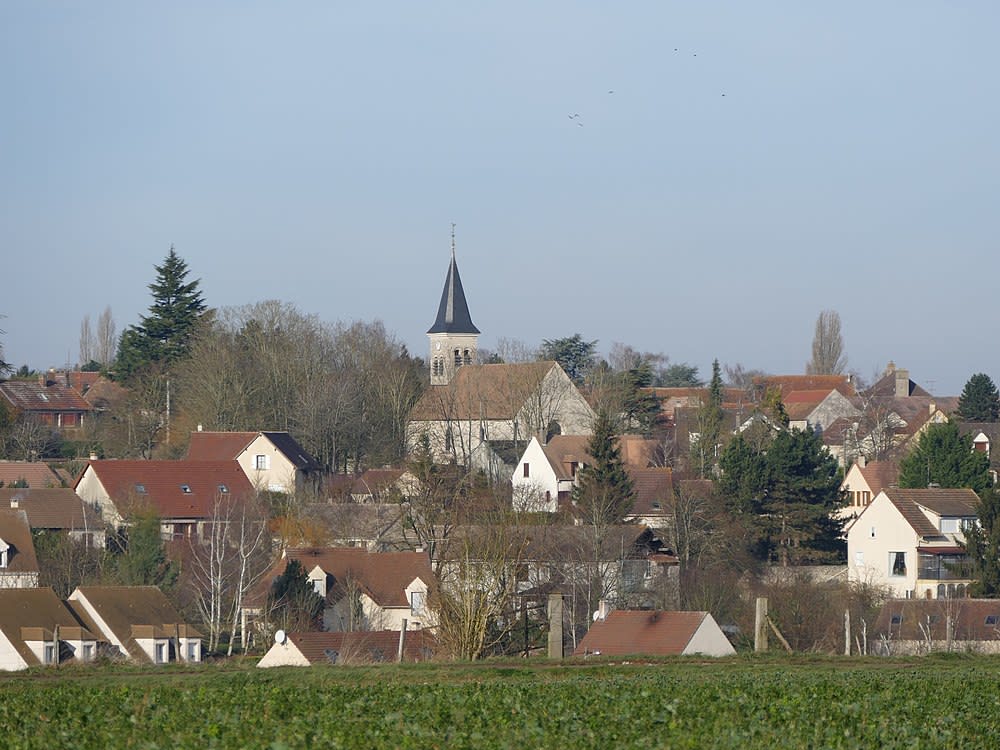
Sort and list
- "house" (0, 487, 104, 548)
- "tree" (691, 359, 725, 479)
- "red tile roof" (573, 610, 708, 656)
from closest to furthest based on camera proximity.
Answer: "red tile roof" (573, 610, 708, 656) < "house" (0, 487, 104, 548) < "tree" (691, 359, 725, 479)

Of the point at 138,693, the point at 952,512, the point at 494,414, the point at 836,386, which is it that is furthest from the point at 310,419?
the point at 138,693

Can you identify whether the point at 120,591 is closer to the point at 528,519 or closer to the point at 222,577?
the point at 222,577

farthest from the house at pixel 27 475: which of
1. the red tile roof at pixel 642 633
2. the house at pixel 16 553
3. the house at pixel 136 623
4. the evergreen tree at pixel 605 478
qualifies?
the red tile roof at pixel 642 633

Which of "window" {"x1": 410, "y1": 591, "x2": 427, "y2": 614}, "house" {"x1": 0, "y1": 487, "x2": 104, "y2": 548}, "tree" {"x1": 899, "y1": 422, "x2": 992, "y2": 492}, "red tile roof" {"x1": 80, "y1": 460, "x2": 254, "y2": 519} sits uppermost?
"tree" {"x1": 899, "y1": 422, "x2": 992, "y2": 492}

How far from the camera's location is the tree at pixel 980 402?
271ft

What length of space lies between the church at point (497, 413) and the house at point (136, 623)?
3261cm

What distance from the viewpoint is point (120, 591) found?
37.0 metres

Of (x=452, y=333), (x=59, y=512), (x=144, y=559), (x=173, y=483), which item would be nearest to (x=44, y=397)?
(x=452, y=333)

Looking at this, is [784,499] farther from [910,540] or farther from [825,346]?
[825,346]

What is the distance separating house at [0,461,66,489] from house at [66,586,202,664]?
24.3m

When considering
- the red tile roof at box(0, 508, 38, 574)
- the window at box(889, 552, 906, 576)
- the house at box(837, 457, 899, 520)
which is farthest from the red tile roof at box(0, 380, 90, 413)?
the window at box(889, 552, 906, 576)

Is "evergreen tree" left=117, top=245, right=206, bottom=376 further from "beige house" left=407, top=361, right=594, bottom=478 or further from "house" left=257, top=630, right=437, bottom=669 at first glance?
"house" left=257, top=630, right=437, bottom=669

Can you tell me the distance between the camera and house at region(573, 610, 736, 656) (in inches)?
1112

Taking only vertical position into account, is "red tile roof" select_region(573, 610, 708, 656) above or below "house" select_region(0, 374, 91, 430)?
below
